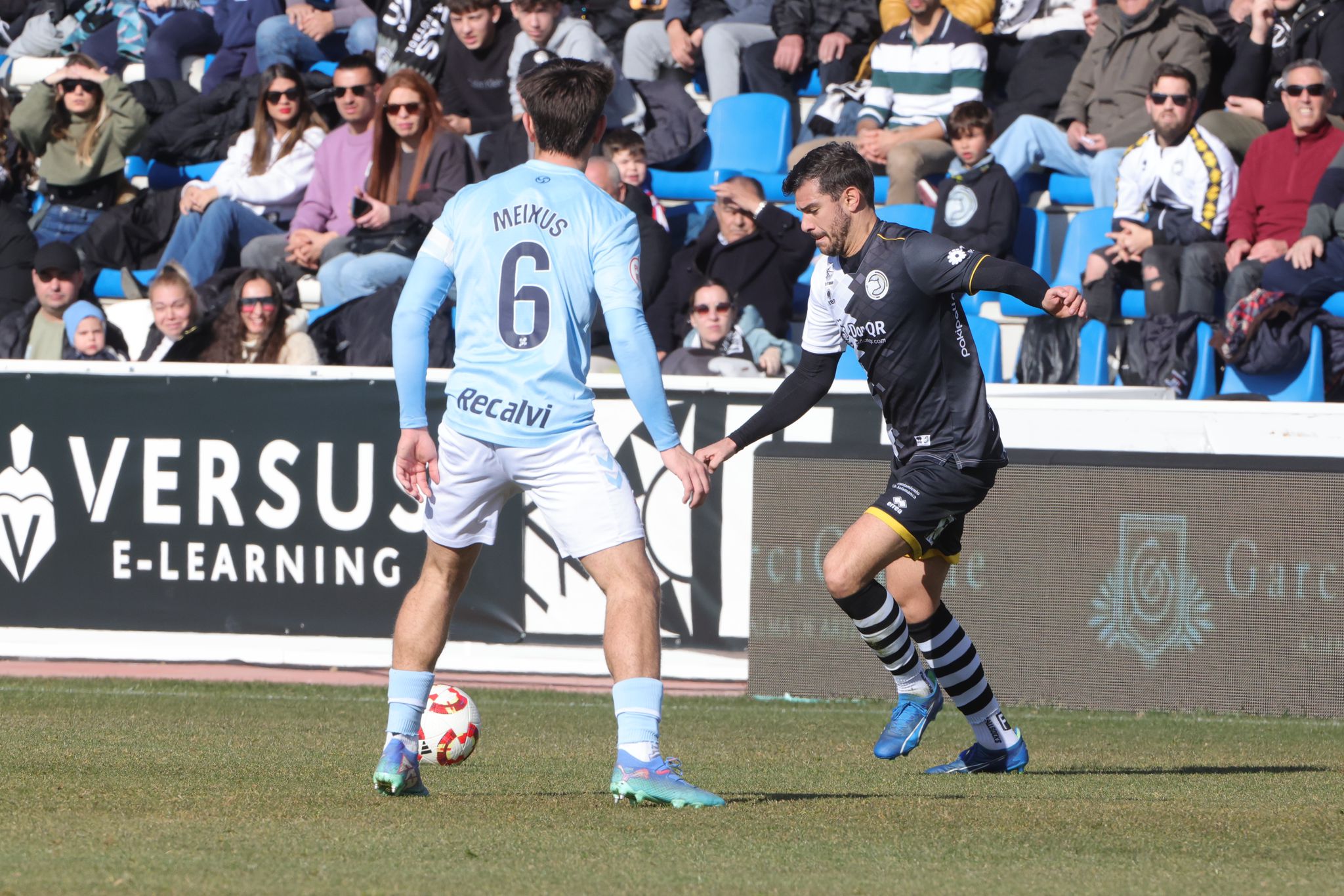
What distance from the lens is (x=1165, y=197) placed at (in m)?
11.9

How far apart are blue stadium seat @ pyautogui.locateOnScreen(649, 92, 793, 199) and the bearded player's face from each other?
7.84 m

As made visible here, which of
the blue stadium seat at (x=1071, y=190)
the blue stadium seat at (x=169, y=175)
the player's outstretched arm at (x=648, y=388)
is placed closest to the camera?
the player's outstretched arm at (x=648, y=388)

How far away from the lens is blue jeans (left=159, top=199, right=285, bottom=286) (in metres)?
13.4

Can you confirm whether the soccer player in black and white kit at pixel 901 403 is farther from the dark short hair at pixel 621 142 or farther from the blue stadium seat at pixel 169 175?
the blue stadium seat at pixel 169 175

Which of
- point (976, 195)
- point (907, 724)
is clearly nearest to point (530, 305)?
point (907, 724)

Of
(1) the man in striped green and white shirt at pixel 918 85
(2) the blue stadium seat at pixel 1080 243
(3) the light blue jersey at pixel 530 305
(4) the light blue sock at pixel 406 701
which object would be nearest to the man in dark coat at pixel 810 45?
(1) the man in striped green and white shirt at pixel 918 85

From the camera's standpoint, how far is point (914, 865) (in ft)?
14.1

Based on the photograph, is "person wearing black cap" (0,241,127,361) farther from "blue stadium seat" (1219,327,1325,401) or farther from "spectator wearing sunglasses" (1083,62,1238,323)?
"blue stadium seat" (1219,327,1325,401)

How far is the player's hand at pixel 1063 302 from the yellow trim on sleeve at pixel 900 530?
98 cm

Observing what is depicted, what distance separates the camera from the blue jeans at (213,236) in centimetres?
1342

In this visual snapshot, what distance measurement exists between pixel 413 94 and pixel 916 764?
702 cm

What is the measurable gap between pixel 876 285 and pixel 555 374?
1639 mm

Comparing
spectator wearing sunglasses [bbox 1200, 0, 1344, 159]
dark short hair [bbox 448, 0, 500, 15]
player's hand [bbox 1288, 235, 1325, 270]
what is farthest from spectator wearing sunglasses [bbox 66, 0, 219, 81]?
player's hand [bbox 1288, 235, 1325, 270]

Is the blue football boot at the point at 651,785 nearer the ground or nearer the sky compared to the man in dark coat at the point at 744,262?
nearer the ground
